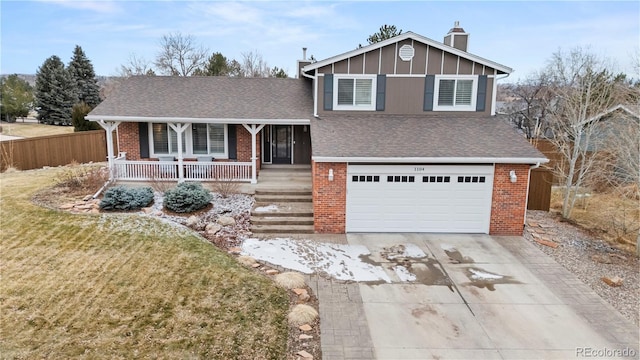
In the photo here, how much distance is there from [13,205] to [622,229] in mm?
18981

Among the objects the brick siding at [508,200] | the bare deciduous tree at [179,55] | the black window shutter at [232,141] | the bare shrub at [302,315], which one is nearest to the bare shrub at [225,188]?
the black window shutter at [232,141]

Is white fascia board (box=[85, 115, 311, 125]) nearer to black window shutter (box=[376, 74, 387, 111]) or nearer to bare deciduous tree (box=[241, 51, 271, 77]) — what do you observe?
black window shutter (box=[376, 74, 387, 111])

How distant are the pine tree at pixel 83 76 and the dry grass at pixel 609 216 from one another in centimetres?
4349

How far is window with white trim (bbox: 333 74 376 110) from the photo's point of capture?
13531 mm

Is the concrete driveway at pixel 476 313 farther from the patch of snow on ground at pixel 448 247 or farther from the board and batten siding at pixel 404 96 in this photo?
the board and batten siding at pixel 404 96

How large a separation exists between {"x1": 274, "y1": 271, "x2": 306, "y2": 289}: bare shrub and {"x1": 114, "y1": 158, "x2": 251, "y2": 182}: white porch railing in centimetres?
679

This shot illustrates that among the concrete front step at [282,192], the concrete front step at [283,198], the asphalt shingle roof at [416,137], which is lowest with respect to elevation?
the concrete front step at [283,198]

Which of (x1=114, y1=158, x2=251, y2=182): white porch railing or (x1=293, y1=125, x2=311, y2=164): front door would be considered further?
(x1=293, y1=125, x2=311, y2=164): front door

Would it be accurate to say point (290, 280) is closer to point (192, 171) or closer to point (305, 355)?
point (305, 355)

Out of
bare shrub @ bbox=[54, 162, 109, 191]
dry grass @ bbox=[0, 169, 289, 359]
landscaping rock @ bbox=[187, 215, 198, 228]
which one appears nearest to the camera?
dry grass @ bbox=[0, 169, 289, 359]

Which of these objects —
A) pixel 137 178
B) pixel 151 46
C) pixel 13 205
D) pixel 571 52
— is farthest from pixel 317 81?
pixel 151 46

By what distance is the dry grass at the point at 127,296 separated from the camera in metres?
6.12

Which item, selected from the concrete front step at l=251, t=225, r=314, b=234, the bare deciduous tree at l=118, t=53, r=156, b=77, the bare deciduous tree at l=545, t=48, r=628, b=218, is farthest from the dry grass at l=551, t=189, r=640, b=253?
the bare deciduous tree at l=118, t=53, r=156, b=77

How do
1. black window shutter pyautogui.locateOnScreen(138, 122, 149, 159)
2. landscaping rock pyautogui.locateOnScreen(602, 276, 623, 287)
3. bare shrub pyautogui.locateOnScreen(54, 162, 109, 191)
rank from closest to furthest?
landscaping rock pyautogui.locateOnScreen(602, 276, 623, 287) → bare shrub pyautogui.locateOnScreen(54, 162, 109, 191) → black window shutter pyautogui.locateOnScreen(138, 122, 149, 159)
